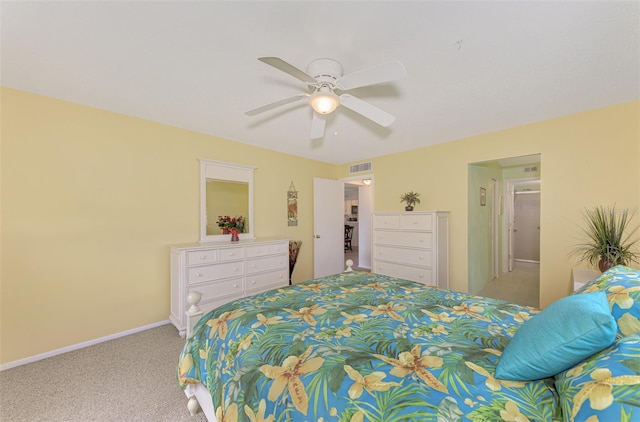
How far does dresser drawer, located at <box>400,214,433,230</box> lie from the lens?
10.8ft

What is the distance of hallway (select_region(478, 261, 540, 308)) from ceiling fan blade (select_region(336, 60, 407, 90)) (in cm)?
368

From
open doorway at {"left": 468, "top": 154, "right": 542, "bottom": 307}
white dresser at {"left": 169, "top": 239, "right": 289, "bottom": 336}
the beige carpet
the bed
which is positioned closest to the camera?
the bed

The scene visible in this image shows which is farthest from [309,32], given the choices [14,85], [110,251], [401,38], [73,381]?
[73,381]

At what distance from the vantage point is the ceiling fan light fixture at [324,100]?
1.73 m

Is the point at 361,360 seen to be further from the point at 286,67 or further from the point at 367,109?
the point at 367,109

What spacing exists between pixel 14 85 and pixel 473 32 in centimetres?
358

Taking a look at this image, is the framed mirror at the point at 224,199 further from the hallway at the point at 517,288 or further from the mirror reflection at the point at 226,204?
the hallway at the point at 517,288

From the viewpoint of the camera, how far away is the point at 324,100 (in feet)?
5.72

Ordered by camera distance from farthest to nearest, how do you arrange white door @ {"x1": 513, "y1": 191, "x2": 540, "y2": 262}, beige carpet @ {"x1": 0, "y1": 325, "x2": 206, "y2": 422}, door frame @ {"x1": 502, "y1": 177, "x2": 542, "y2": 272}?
white door @ {"x1": 513, "y1": 191, "x2": 540, "y2": 262}
door frame @ {"x1": 502, "y1": 177, "x2": 542, "y2": 272}
beige carpet @ {"x1": 0, "y1": 325, "x2": 206, "y2": 422}

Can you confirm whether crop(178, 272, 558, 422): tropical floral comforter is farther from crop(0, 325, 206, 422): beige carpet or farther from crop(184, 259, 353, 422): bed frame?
crop(0, 325, 206, 422): beige carpet

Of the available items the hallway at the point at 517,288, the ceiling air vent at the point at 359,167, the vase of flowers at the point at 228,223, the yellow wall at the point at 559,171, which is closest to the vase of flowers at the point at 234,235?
the vase of flowers at the point at 228,223

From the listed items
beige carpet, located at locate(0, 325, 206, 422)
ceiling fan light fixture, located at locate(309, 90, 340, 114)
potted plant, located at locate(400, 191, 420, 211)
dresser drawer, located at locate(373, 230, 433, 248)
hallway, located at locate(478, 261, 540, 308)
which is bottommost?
beige carpet, located at locate(0, 325, 206, 422)

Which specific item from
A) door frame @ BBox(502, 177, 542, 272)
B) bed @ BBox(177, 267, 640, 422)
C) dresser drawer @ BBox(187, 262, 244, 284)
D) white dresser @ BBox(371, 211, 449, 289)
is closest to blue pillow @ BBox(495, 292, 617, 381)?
bed @ BBox(177, 267, 640, 422)

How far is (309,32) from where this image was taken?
4.79ft
